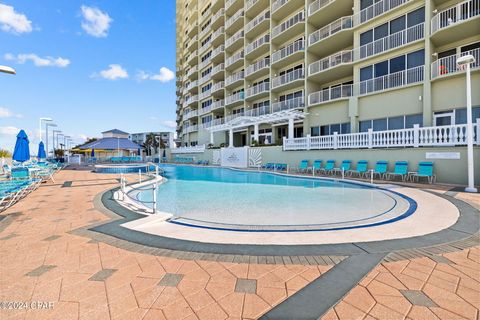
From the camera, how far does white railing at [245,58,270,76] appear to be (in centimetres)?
2446

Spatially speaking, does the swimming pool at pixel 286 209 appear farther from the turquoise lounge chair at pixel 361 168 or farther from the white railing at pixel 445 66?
the white railing at pixel 445 66

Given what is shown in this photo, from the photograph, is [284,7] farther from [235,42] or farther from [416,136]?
[416,136]

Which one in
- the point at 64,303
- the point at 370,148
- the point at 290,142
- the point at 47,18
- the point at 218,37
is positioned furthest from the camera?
the point at 218,37

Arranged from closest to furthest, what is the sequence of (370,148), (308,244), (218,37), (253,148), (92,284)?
(92,284)
(308,244)
(370,148)
(253,148)
(218,37)

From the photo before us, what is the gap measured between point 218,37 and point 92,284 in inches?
1390

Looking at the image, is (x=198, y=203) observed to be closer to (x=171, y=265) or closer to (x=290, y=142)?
(x=171, y=265)

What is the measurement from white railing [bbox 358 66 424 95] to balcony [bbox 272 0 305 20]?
10.5 m

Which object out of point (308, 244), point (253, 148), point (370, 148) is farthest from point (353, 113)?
point (308, 244)

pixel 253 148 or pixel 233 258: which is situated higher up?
pixel 253 148

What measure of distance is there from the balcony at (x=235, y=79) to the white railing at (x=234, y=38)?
3.89 metres

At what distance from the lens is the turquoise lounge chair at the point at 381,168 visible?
1179 centimetres

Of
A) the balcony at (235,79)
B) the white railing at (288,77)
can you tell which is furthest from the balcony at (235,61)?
the white railing at (288,77)

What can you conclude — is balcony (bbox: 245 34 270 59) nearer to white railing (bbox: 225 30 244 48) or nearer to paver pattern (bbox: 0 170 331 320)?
white railing (bbox: 225 30 244 48)

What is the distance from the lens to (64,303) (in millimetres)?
2201
